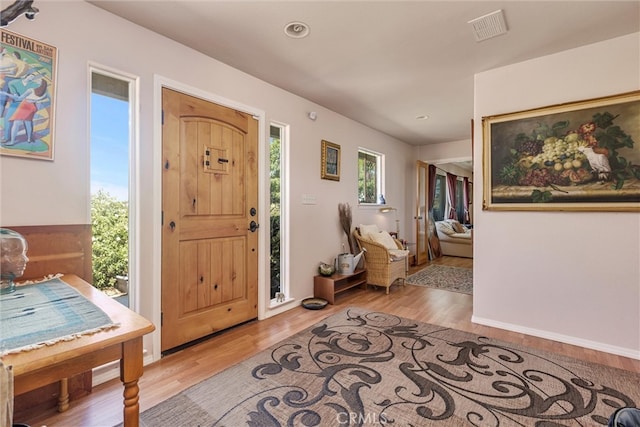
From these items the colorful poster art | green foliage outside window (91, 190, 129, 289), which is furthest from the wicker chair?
the colorful poster art

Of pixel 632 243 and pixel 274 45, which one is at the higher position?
pixel 274 45

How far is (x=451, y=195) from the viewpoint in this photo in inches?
338

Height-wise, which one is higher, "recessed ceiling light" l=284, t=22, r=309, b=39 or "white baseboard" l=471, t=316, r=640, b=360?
"recessed ceiling light" l=284, t=22, r=309, b=39

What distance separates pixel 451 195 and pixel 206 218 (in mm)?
7772

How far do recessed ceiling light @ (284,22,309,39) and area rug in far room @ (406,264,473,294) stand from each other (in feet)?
11.8

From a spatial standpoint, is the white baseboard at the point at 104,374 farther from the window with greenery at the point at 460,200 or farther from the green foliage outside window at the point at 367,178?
the window with greenery at the point at 460,200

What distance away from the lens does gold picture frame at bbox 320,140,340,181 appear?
373cm

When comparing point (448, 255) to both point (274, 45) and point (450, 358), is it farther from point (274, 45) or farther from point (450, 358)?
point (274, 45)

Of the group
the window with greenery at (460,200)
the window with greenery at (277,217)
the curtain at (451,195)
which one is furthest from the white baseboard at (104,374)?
the window with greenery at (460,200)

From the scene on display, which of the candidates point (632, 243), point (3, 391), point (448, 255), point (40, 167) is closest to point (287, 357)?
point (3, 391)

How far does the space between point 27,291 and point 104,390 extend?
927mm

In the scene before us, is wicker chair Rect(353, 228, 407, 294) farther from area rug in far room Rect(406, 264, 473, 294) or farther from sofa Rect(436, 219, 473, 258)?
sofa Rect(436, 219, 473, 258)

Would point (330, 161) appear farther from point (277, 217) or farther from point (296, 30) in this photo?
point (296, 30)

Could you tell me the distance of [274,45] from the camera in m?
2.35
